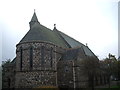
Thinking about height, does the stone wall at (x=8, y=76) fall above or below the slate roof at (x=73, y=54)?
below

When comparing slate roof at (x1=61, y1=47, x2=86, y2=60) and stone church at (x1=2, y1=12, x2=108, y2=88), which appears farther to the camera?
slate roof at (x1=61, y1=47, x2=86, y2=60)

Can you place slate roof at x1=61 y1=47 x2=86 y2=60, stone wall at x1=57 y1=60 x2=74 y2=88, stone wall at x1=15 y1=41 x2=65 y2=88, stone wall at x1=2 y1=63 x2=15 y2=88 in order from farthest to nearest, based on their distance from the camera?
stone wall at x1=2 y1=63 x2=15 y2=88 → slate roof at x1=61 y1=47 x2=86 y2=60 → stone wall at x1=57 y1=60 x2=74 y2=88 → stone wall at x1=15 y1=41 x2=65 y2=88

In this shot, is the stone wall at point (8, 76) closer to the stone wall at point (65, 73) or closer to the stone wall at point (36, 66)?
the stone wall at point (36, 66)

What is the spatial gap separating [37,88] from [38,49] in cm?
670

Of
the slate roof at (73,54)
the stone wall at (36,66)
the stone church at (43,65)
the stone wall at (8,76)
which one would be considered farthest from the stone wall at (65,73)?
the stone wall at (8,76)

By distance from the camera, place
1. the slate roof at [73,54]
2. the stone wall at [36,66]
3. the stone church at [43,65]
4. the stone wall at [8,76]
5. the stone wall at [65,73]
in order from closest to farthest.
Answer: the stone wall at [36,66], the stone church at [43,65], the stone wall at [65,73], the slate roof at [73,54], the stone wall at [8,76]

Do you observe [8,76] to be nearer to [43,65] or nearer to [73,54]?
[43,65]

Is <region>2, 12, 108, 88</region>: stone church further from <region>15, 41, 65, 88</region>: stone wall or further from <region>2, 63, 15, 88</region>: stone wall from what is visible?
<region>2, 63, 15, 88</region>: stone wall

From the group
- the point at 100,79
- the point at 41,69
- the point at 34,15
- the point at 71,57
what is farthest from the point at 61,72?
the point at 34,15

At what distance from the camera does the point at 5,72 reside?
40.3m

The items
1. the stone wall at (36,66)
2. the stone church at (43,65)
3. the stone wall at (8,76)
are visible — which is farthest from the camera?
the stone wall at (8,76)

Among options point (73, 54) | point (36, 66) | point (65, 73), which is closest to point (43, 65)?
point (36, 66)

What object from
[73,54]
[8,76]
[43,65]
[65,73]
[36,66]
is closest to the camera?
[36,66]


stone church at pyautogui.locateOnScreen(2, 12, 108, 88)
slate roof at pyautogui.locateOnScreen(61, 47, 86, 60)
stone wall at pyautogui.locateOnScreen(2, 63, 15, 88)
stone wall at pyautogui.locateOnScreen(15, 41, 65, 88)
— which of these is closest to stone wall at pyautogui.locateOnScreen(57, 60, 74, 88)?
stone church at pyautogui.locateOnScreen(2, 12, 108, 88)
